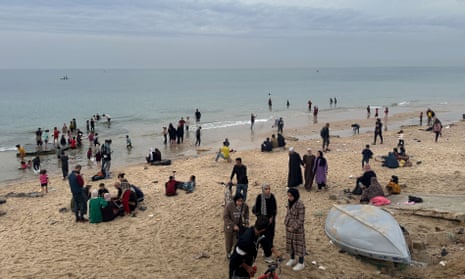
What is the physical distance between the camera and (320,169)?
40.9ft

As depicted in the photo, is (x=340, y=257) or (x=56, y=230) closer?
(x=340, y=257)

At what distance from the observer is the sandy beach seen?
25.3 feet

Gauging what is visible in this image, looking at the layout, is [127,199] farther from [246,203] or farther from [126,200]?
[246,203]

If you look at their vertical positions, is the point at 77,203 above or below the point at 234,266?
below

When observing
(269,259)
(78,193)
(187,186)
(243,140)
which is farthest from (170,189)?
(243,140)

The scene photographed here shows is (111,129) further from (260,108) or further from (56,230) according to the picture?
(56,230)

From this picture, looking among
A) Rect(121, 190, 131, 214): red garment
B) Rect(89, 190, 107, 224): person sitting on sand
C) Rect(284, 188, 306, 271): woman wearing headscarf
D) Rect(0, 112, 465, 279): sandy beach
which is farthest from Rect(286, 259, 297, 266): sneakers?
Rect(89, 190, 107, 224): person sitting on sand

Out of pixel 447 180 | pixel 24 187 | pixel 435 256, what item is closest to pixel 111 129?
pixel 24 187

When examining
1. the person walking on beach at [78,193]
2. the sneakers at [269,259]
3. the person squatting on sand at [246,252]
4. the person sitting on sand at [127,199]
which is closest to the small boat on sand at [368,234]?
the sneakers at [269,259]

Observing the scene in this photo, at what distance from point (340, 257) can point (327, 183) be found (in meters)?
5.83

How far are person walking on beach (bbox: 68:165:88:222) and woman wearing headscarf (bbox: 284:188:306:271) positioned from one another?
614 cm

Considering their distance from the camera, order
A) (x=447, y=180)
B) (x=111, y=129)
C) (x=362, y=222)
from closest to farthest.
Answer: (x=362, y=222)
(x=447, y=180)
(x=111, y=129)

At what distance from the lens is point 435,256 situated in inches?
306

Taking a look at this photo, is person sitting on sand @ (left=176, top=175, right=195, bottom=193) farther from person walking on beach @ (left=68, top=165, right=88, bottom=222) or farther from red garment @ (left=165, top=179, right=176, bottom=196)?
person walking on beach @ (left=68, top=165, right=88, bottom=222)
